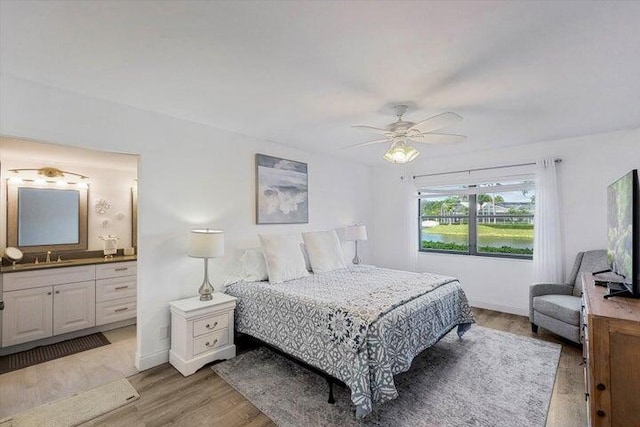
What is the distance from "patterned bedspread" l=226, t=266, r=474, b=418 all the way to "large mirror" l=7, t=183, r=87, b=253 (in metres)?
2.43

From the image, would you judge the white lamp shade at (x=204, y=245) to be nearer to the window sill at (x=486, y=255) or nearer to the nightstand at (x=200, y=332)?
the nightstand at (x=200, y=332)

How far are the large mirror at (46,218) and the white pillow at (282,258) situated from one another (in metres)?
2.61

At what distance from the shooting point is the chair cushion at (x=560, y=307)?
2990mm

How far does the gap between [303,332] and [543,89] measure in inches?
109

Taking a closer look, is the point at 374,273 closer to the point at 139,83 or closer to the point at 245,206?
the point at 245,206

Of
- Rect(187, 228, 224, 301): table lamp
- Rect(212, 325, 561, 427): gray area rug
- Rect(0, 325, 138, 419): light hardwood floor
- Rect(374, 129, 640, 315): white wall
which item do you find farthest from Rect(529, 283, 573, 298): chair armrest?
Rect(0, 325, 138, 419): light hardwood floor

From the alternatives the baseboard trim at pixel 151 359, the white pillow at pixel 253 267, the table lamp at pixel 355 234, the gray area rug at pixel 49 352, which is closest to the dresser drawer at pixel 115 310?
the gray area rug at pixel 49 352

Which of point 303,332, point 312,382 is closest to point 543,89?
point 303,332

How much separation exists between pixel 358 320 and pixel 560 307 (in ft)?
8.34

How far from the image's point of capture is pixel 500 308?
4297 millimetres

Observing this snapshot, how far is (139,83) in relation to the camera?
2.22 meters

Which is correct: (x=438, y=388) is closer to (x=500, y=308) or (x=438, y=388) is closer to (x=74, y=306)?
(x=500, y=308)

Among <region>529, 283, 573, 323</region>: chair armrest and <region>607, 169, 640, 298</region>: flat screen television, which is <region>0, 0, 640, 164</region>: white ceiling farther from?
<region>529, 283, 573, 323</region>: chair armrest

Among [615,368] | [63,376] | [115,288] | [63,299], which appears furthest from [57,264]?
[615,368]
